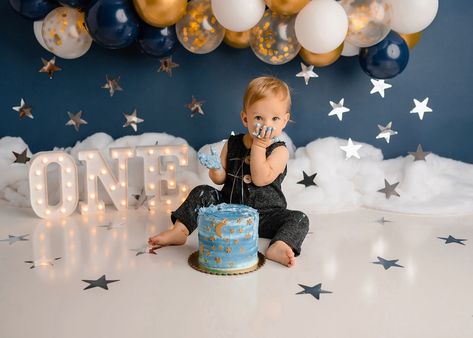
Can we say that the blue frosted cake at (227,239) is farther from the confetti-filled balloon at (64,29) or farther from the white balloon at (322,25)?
the confetti-filled balloon at (64,29)

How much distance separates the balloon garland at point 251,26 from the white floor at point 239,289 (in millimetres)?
738

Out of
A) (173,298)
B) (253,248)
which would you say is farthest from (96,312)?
(253,248)

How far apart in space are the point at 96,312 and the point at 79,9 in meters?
1.39

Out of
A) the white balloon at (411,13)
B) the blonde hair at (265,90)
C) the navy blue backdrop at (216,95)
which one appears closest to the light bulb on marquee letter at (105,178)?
the navy blue backdrop at (216,95)

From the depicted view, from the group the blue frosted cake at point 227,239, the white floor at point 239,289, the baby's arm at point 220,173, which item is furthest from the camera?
the baby's arm at point 220,173

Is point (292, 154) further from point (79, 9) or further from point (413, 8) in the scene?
point (79, 9)

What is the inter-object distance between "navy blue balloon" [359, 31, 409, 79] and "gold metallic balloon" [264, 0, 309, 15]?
37cm

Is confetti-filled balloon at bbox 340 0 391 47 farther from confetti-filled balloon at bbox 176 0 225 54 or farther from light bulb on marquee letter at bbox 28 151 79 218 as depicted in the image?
light bulb on marquee letter at bbox 28 151 79 218

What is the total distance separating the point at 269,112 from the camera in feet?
5.88

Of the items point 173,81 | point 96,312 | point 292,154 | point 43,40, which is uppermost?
point 43,40

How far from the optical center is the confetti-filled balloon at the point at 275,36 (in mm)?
2189

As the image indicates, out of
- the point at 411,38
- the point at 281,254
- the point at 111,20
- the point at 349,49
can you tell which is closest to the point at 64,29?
the point at 111,20

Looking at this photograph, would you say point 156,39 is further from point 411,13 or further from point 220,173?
point 411,13

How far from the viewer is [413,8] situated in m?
2.12
